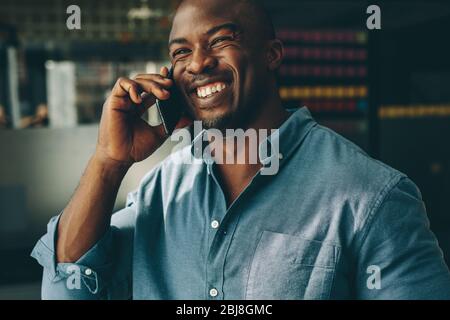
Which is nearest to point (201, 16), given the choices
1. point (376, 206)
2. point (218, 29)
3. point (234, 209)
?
point (218, 29)

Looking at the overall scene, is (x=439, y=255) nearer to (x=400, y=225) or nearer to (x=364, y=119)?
(x=400, y=225)

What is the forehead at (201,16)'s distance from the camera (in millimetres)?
1115

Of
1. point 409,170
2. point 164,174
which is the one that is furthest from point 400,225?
point 409,170

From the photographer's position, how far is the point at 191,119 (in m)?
1.28

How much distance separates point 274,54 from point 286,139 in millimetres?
236

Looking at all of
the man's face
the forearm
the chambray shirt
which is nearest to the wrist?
the forearm

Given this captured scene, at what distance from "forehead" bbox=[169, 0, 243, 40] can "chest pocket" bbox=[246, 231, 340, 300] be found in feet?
1.48

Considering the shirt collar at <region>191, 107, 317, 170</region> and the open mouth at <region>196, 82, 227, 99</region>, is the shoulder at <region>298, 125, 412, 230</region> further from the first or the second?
the open mouth at <region>196, 82, 227, 99</region>

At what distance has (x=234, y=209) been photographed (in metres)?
1.07

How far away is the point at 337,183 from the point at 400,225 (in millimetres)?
141

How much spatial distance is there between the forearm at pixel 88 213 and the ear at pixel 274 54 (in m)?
0.44
